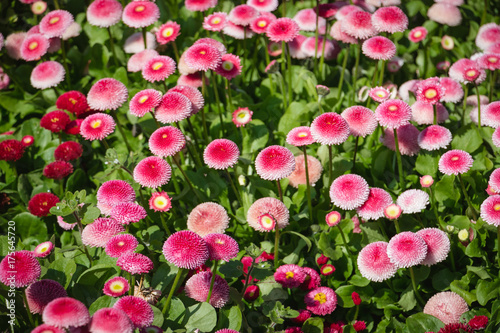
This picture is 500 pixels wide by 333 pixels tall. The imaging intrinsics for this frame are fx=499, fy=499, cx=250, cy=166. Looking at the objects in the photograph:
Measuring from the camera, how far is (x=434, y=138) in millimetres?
2574

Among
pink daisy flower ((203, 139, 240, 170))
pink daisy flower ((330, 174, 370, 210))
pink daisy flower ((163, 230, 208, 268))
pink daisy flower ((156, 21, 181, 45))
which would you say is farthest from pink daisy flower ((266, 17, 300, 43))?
pink daisy flower ((163, 230, 208, 268))

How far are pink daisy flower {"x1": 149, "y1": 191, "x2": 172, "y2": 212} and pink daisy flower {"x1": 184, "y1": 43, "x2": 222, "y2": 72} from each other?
0.72 metres

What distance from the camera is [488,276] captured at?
229 centimetres

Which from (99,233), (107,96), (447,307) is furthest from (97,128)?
(447,307)

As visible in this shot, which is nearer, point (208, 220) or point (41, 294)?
point (41, 294)

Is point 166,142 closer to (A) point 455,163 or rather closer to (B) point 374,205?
(B) point 374,205

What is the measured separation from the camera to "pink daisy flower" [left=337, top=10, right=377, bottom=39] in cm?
297

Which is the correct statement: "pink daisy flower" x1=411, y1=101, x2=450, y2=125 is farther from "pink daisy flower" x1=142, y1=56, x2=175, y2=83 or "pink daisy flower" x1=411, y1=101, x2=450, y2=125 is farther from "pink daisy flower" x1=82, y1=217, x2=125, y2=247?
"pink daisy flower" x1=82, y1=217, x2=125, y2=247

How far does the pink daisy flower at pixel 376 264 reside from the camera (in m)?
2.12

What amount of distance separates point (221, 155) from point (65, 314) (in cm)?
113

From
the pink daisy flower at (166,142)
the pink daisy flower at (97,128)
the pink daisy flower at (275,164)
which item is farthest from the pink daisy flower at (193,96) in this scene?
the pink daisy flower at (275,164)

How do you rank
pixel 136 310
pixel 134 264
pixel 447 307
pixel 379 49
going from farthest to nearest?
pixel 379 49 → pixel 447 307 → pixel 134 264 → pixel 136 310

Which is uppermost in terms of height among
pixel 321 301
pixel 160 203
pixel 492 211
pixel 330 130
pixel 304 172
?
pixel 330 130

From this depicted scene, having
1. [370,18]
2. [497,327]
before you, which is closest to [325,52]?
[370,18]
